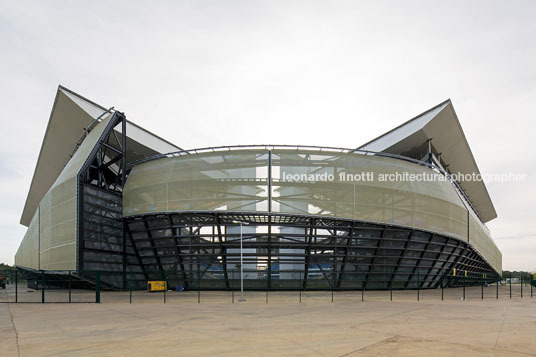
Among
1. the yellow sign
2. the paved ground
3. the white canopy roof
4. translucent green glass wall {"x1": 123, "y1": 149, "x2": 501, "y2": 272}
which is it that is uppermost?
the white canopy roof

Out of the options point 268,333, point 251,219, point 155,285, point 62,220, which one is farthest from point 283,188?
point 268,333

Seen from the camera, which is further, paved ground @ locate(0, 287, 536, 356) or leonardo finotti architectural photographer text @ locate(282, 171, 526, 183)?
leonardo finotti architectural photographer text @ locate(282, 171, 526, 183)

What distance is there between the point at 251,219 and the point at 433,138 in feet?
67.3

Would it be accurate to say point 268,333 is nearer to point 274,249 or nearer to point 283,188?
point 283,188

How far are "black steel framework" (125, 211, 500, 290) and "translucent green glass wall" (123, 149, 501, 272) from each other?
78 cm

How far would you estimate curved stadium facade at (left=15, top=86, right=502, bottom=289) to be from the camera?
1303 inches

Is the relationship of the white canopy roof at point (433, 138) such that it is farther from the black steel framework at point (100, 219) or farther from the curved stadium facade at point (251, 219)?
the black steel framework at point (100, 219)

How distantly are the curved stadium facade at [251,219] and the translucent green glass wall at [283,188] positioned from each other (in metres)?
0.08

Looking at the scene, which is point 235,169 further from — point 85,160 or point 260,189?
point 85,160

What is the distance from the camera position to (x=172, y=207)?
34.0 metres

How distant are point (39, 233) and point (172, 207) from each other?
53.6ft

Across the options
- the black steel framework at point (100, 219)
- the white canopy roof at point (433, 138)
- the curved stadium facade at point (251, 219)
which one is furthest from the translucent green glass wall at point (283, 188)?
the white canopy roof at point (433, 138)

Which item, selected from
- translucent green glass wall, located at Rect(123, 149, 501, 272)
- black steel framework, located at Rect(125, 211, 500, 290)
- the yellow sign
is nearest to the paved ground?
black steel framework, located at Rect(125, 211, 500, 290)

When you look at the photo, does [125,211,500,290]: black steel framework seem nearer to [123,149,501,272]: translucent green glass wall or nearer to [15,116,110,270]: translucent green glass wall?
[123,149,501,272]: translucent green glass wall
